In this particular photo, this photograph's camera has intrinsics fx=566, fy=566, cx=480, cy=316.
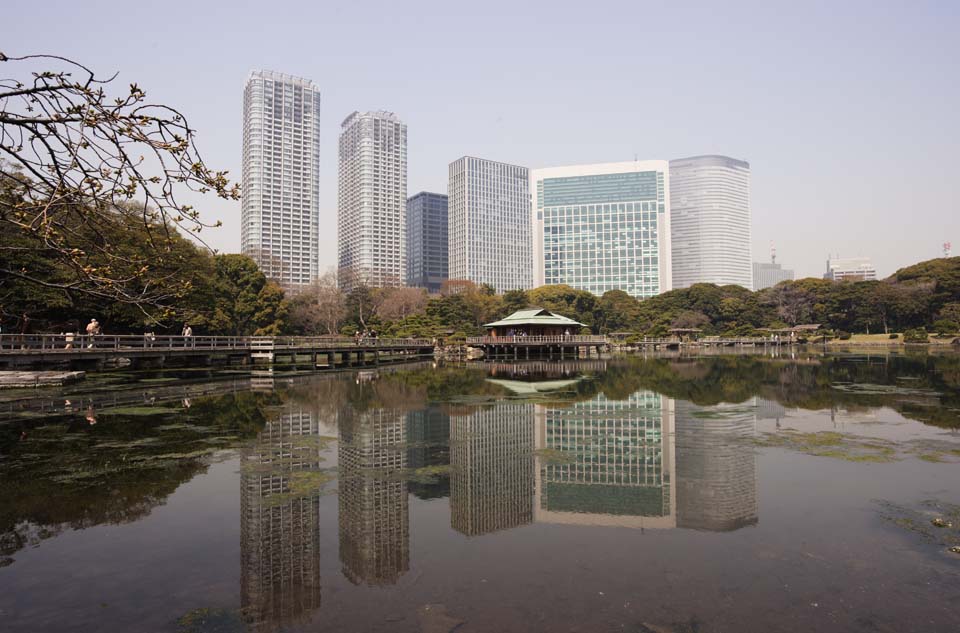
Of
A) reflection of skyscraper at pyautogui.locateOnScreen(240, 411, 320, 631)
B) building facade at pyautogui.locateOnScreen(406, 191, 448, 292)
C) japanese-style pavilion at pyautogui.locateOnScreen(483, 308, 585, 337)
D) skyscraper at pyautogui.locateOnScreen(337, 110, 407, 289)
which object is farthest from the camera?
building facade at pyautogui.locateOnScreen(406, 191, 448, 292)

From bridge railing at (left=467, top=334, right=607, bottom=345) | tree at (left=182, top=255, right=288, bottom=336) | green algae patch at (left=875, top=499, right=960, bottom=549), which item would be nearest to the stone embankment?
tree at (left=182, top=255, right=288, bottom=336)

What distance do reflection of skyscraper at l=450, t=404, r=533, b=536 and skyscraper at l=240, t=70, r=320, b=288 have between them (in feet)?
380

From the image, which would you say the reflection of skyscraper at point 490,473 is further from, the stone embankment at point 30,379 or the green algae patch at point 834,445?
the stone embankment at point 30,379

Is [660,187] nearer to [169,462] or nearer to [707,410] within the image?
[707,410]

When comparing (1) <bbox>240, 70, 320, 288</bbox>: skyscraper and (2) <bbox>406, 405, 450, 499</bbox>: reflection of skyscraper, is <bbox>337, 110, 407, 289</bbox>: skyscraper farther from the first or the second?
(2) <bbox>406, 405, 450, 499</bbox>: reflection of skyscraper

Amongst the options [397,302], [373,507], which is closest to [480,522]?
[373,507]

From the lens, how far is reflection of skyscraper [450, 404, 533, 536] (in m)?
7.43

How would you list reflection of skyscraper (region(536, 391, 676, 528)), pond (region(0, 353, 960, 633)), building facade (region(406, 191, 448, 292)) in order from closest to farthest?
pond (region(0, 353, 960, 633))
reflection of skyscraper (region(536, 391, 676, 528))
building facade (region(406, 191, 448, 292))

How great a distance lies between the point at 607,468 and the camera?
9.98m

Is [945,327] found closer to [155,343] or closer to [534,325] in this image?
[534,325]

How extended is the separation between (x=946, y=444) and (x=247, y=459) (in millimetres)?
13489

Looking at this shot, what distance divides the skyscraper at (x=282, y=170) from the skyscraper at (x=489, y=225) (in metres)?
39.2

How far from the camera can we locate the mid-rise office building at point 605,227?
5674 inches

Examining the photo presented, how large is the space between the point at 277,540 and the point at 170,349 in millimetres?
25887
